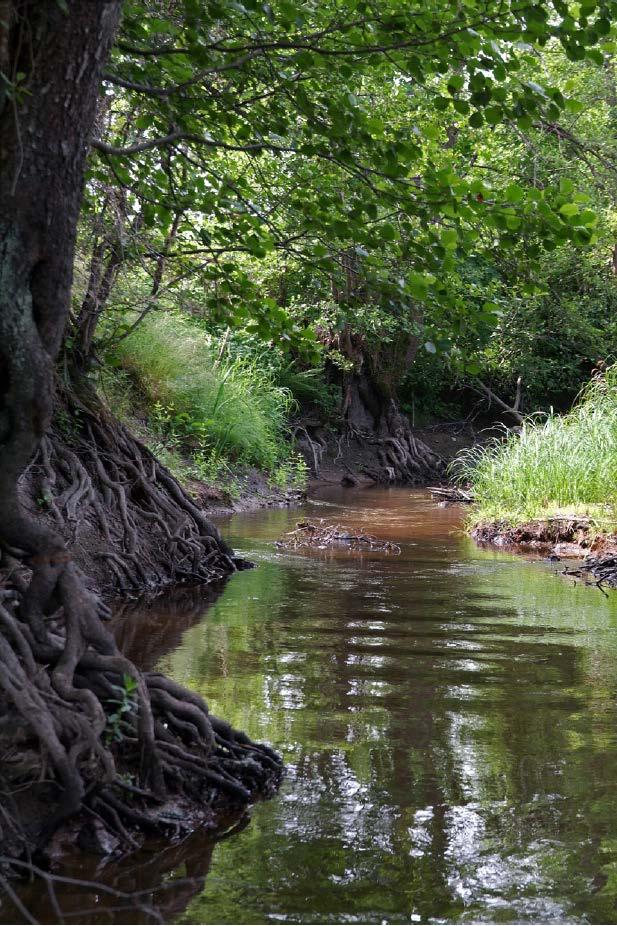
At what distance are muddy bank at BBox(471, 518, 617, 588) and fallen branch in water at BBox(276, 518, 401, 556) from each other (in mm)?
1528

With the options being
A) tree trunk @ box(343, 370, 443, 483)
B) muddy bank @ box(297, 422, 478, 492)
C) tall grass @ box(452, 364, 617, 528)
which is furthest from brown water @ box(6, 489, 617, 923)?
tree trunk @ box(343, 370, 443, 483)

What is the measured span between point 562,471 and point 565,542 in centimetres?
133

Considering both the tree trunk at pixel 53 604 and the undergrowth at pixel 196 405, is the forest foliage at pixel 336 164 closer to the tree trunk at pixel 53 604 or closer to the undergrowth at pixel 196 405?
the tree trunk at pixel 53 604

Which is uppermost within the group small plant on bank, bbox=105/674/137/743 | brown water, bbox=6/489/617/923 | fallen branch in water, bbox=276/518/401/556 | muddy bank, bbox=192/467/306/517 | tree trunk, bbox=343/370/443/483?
tree trunk, bbox=343/370/443/483

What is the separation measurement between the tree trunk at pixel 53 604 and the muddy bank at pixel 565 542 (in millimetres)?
6704

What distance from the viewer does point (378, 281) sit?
528 centimetres

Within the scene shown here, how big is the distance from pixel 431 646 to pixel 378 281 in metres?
2.75

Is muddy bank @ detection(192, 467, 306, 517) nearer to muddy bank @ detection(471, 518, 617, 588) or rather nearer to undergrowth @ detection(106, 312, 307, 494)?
undergrowth @ detection(106, 312, 307, 494)

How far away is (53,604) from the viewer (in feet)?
13.2

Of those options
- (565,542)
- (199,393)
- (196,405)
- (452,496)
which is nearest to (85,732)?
(565,542)

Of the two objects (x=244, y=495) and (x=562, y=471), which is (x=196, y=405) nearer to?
(x=244, y=495)

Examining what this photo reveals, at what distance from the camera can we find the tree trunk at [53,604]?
11.3 ft

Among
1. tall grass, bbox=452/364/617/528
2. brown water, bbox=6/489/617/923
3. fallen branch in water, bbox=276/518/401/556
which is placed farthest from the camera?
tall grass, bbox=452/364/617/528

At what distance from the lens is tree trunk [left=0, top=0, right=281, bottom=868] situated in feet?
11.3
